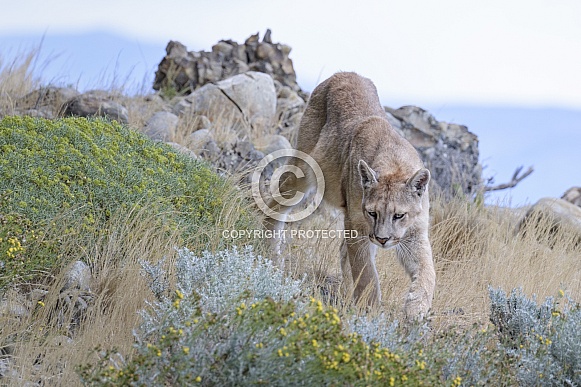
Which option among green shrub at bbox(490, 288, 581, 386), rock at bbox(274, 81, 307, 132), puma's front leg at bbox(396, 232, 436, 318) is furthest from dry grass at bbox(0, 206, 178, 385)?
rock at bbox(274, 81, 307, 132)

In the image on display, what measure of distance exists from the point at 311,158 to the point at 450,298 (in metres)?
1.83

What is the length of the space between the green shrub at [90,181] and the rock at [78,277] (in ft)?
0.51

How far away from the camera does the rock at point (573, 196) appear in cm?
1234

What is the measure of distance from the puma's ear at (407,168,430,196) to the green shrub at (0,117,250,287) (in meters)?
1.78

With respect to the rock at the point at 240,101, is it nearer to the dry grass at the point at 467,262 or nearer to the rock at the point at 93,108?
the rock at the point at 93,108

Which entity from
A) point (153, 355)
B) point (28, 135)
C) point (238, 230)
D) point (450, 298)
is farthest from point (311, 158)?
point (153, 355)

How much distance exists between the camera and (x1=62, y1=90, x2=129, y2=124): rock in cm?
917

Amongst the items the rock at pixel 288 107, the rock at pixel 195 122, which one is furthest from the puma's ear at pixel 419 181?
the rock at pixel 288 107

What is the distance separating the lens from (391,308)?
5.90 metres

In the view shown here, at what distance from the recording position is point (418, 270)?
19.3 feet

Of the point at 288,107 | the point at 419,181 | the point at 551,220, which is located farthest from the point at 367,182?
the point at 288,107

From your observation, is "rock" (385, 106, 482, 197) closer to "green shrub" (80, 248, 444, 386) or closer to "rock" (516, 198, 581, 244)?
"rock" (516, 198, 581, 244)

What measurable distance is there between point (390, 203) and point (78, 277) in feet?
7.50

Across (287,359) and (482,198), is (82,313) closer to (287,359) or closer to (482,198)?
(287,359)
